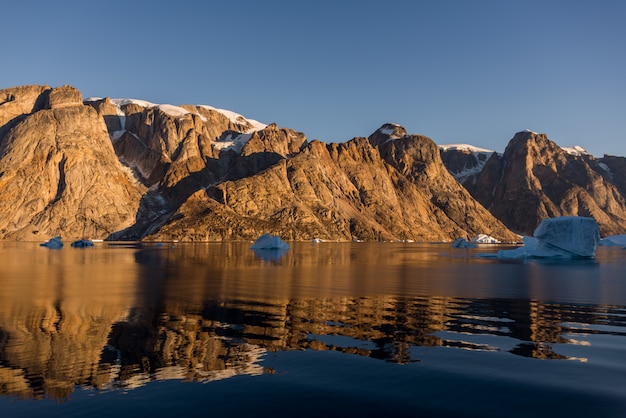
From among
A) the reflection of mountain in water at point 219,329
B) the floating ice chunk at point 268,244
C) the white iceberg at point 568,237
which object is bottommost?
the reflection of mountain in water at point 219,329

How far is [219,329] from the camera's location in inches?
1043

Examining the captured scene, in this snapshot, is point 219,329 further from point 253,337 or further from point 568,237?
point 568,237

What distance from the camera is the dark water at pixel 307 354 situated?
15.6 meters

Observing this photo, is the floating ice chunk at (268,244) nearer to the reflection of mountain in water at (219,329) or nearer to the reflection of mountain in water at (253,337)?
the reflection of mountain in water at (219,329)

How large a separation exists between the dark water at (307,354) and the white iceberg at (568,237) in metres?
67.0

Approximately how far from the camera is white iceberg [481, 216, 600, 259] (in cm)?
10281

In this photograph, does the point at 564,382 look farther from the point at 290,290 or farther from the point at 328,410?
the point at 290,290

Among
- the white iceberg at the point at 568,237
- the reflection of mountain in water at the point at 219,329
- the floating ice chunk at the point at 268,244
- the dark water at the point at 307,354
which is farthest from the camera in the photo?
the floating ice chunk at the point at 268,244

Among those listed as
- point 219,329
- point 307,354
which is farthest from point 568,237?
point 307,354

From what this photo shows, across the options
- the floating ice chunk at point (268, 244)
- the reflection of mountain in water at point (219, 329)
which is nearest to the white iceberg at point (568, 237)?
the floating ice chunk at point (268, 244)

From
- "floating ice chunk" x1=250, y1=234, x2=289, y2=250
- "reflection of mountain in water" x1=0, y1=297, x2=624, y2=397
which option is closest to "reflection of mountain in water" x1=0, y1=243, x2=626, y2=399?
"reflection of mountain in water" x1=0, y1=297, x2=624, y2=397

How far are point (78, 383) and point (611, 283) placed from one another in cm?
5576

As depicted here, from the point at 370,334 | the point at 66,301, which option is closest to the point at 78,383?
the point at 370,334

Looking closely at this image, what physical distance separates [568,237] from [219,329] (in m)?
97.0
